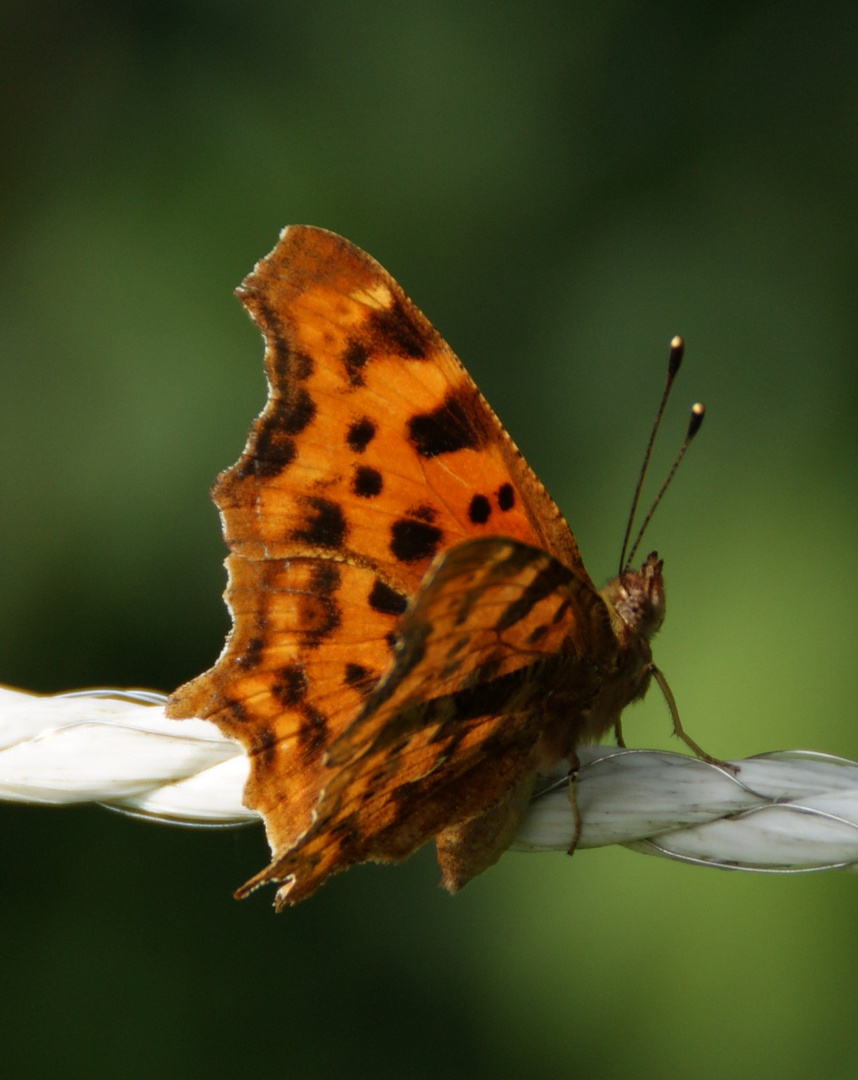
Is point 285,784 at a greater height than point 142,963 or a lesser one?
greater

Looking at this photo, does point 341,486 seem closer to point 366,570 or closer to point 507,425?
point 366,570

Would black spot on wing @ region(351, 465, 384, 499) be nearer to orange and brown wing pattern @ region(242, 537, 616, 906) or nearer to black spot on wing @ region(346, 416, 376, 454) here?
black spot on wing @ region(346, 416, 376, 454)

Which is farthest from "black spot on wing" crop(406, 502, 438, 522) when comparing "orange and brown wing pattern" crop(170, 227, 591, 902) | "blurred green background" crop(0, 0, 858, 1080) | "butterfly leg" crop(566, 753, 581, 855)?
"blurred green background" crop(0, 0, 858, 1080)

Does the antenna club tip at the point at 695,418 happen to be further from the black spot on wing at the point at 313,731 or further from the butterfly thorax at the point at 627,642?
the black spot on wing at the point at 313,731

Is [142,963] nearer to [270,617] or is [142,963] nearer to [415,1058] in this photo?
[415,1058]

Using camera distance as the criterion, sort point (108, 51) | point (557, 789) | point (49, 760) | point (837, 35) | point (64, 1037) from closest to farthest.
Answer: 1. point (49, 760)
2. point (557, 789)
3. point (64, 1037)
4. point (837, 35)
5. point (108, 51)

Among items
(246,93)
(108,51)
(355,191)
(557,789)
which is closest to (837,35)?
(355,191)
